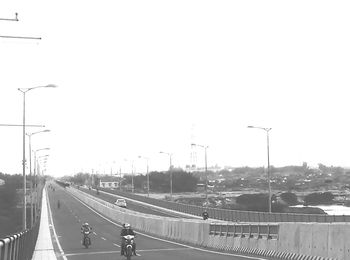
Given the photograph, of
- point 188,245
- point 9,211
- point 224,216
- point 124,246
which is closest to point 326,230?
point 124,246

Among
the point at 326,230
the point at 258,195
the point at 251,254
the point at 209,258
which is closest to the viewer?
the point at 326,230

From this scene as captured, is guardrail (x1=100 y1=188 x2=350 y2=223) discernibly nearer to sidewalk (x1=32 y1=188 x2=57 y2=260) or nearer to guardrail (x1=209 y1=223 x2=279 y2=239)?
sidewalk (x1=32 y1=188 x2=57 y2=260)

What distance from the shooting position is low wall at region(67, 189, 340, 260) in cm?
1975

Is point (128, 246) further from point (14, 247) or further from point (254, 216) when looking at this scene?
point (254, 216)

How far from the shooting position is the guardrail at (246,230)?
26.8 metres

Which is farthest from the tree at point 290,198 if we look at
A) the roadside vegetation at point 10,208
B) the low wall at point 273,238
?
the low wall at point 273,238

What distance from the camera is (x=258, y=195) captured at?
142 meters

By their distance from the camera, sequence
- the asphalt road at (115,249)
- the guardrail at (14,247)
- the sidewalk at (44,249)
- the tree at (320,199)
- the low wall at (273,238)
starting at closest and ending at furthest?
the guardrail at (14,247)
the low wall at (273,238)
the asphalt road at (115,249)
the sidewalk at (44,249)
the tree at (320,199)

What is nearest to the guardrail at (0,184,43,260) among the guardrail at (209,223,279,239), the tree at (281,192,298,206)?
the guardrail at (209,223,279,239)

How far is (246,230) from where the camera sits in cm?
3095

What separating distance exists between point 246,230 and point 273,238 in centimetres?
461

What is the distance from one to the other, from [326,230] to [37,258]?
13.8 meters

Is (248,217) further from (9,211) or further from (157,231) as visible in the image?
(9,211)

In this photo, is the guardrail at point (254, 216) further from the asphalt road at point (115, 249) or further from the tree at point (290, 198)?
the tree at point (290, 198)
